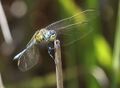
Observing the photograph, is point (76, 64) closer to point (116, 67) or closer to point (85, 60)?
point (85, 60)

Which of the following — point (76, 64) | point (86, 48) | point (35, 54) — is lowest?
point (76, 64)

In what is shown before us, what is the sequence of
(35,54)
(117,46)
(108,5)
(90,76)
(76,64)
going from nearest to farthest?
(35,54) → (117,46) → (90,76) → (76,64) → (108,5)

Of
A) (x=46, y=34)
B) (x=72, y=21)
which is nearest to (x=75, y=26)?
(x=72, y=21)

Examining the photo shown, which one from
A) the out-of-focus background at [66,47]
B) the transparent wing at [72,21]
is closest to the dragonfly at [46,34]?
the transparent wing at [72,21]

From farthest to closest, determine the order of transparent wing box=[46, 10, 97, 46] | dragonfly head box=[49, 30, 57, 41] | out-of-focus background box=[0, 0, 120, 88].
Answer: out-of-focus background box=[0, 0, 120, 88]
transparent wing box=[46, 10, 97, 46]
dragonfly head box=[49, 30, 57, 41]

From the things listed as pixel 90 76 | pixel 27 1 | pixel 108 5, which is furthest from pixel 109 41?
pixel 27 1

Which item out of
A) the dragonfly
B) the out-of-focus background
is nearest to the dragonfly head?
the dragonfly

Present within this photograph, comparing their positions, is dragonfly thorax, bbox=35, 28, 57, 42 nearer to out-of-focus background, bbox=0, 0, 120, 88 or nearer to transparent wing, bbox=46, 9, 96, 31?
transparent wing, bbox=46, 9, 96, 31
